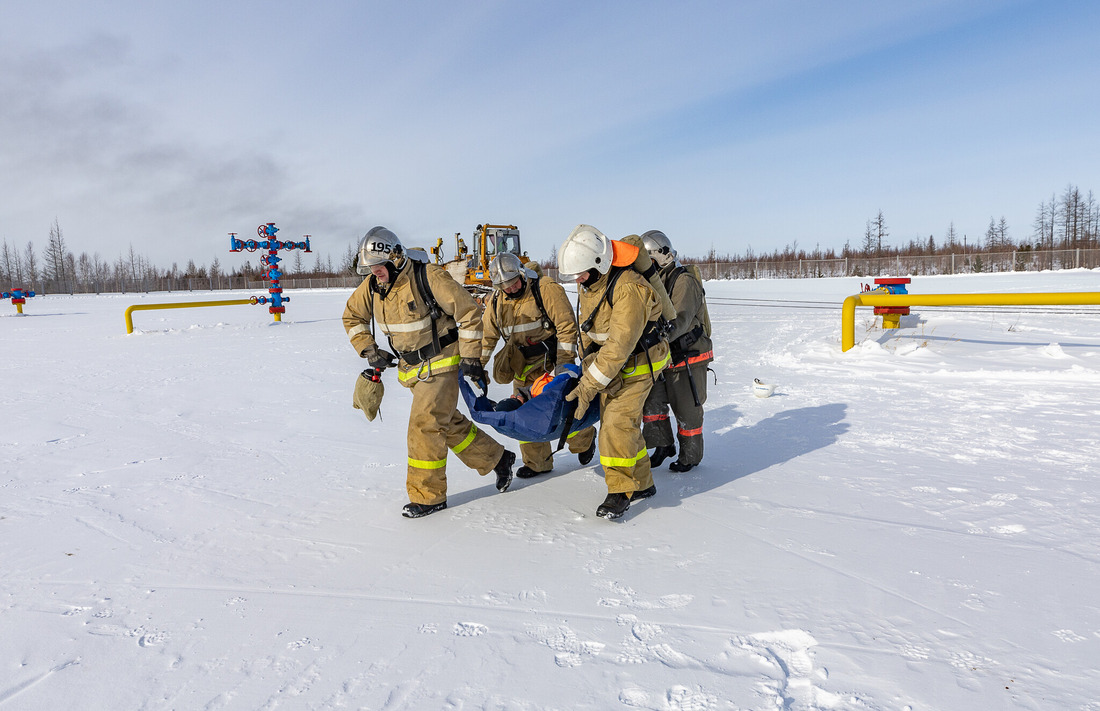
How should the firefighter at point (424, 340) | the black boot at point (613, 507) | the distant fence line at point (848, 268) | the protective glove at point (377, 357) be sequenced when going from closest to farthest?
the black boot at point (613, 507), the firefighter at point (424, 340), the protective glove at point (377, 357), the distant fence line at point (848, 268)

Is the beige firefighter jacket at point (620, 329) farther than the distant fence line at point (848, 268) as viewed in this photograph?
No

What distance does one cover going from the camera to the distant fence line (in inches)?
1534

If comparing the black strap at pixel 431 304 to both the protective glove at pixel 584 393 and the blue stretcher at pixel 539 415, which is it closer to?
the blue stretcher at pixel 539 415

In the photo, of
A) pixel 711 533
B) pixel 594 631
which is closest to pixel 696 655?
pixel 594 631

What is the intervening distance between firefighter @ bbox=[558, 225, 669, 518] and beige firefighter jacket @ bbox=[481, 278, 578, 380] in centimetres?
59

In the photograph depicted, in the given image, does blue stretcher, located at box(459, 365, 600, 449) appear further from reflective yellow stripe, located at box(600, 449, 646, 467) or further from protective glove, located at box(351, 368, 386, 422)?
protective glove, located at box(351, 368, 386, 422)

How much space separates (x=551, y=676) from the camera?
2.32 metres

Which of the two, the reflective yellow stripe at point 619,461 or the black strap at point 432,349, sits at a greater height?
the black strap at point 432,349

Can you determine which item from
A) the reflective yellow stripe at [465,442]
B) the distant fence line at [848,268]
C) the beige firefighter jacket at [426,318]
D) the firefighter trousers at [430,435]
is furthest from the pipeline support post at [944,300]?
the distant fence line at [848,268]

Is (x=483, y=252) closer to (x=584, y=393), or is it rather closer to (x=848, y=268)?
(x=584, y=393)

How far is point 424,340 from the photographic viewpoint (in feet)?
13.5

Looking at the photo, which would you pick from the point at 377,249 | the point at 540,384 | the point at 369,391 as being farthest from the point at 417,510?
the point at 377,249

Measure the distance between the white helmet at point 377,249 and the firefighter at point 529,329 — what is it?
777 millimetres

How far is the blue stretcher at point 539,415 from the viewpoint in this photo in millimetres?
3887
